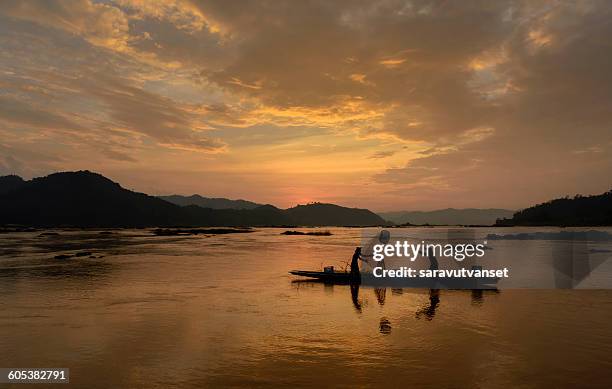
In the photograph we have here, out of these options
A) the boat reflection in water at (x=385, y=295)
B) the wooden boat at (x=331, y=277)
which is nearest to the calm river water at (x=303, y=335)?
the boat reflection in water at (x=385, y=295)

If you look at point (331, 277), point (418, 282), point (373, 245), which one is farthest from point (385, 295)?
point (373, 245)

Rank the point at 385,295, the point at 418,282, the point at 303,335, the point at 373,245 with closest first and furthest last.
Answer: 1. the point at 303,335
2. the point at 385,295
3. the point at 418,282
4. the point at 373,245

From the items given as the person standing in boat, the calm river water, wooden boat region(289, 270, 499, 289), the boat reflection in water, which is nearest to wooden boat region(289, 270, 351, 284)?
wooden boat region(289, 270, 499, 289)

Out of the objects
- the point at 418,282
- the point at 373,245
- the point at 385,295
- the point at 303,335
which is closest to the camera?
the point at 303,335

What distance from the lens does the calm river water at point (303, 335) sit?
14.8 m

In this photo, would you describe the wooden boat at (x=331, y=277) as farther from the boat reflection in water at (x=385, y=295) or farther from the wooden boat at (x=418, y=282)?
the boat reflection in water at (x=385, y=295)

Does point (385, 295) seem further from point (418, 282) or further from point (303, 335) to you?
point (303, 335)

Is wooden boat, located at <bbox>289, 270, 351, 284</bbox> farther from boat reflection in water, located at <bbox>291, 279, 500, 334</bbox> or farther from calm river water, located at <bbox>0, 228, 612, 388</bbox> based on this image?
calm river water, located at <bbox>0, 228, 612, 388</bbox>

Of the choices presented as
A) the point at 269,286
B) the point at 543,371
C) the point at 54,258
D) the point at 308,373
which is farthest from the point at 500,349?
the point at 54,258

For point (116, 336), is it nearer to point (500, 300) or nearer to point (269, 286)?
point (269, 286)

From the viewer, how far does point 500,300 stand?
29.0 metres

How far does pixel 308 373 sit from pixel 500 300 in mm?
19354

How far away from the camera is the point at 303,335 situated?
65.4 ft

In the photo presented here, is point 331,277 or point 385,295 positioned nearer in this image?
point 385,295
